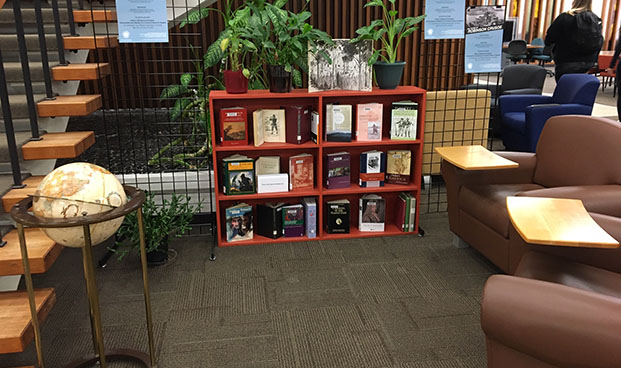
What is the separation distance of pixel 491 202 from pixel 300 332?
1.45 metres

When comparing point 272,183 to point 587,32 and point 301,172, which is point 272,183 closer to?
point 301,172

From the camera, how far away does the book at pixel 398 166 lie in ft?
12.7

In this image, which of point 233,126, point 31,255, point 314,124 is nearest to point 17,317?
point 31,255

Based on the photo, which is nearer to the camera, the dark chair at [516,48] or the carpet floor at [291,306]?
the carpet floor at [291,306]

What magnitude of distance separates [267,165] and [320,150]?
0.42 meters

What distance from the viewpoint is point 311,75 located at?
3.55m

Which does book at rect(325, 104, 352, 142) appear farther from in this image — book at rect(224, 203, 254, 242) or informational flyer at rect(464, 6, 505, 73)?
informational flyer at rect(464, 6, 505, 73)

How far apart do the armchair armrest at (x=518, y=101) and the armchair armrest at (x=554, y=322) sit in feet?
15.6

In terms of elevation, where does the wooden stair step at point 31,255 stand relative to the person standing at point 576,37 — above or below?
below

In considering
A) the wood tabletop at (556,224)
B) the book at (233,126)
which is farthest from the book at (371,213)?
the wood tabletop at (556,224)

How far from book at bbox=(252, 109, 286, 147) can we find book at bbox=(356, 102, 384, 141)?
1.85 ft

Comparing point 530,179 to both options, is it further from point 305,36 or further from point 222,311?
point 222,311

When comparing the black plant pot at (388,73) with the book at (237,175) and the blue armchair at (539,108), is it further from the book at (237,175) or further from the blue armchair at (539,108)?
the blue armchair at (539,108)

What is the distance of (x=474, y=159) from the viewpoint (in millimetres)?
3127
